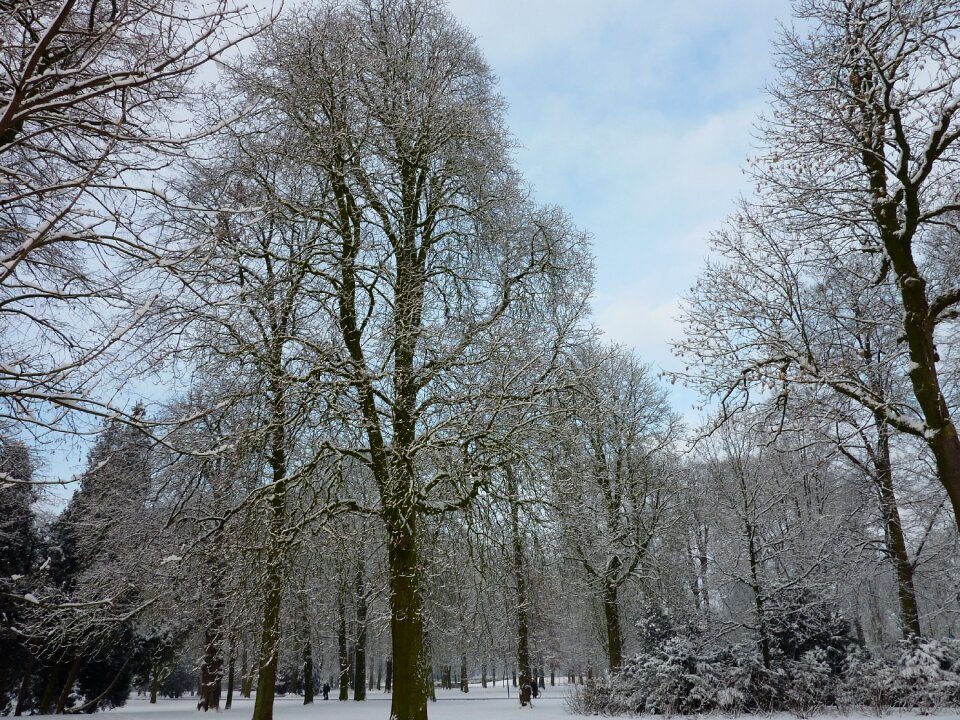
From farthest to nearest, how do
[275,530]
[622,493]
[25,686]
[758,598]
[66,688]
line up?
[25,686] → [66,688] → [622,493] → [758,598] → [275,530]

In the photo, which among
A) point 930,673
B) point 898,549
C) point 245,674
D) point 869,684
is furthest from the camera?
point 898,549

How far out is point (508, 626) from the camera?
10.2 meters

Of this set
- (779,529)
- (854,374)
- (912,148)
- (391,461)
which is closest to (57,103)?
(391,461)

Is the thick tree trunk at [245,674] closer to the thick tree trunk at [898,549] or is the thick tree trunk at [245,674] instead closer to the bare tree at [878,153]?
the bare tree at [878,153]

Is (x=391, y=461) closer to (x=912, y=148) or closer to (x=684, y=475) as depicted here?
(x=912, y=148)

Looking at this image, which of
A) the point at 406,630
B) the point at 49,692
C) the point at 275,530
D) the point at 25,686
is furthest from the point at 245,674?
the point at 25,686

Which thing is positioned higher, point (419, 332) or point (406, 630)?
point (419, 332)

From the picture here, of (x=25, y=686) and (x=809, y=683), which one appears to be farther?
(x=25, y=686)

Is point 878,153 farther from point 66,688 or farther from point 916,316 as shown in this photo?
point 66,688

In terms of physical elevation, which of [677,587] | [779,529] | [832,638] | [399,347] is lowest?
[832,638]

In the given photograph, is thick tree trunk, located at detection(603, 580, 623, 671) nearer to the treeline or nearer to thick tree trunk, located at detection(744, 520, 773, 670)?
thick tree trunk, located at detection(744, 520, 773, 670)

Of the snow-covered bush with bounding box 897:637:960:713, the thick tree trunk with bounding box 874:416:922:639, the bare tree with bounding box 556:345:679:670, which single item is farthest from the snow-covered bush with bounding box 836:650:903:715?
the bare tree with bounding box 556:345:679:670

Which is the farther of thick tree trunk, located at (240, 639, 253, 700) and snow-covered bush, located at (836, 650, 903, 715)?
snow-covered bush, located at (836, 650, 903, 715)

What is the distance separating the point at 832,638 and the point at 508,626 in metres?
10.1
